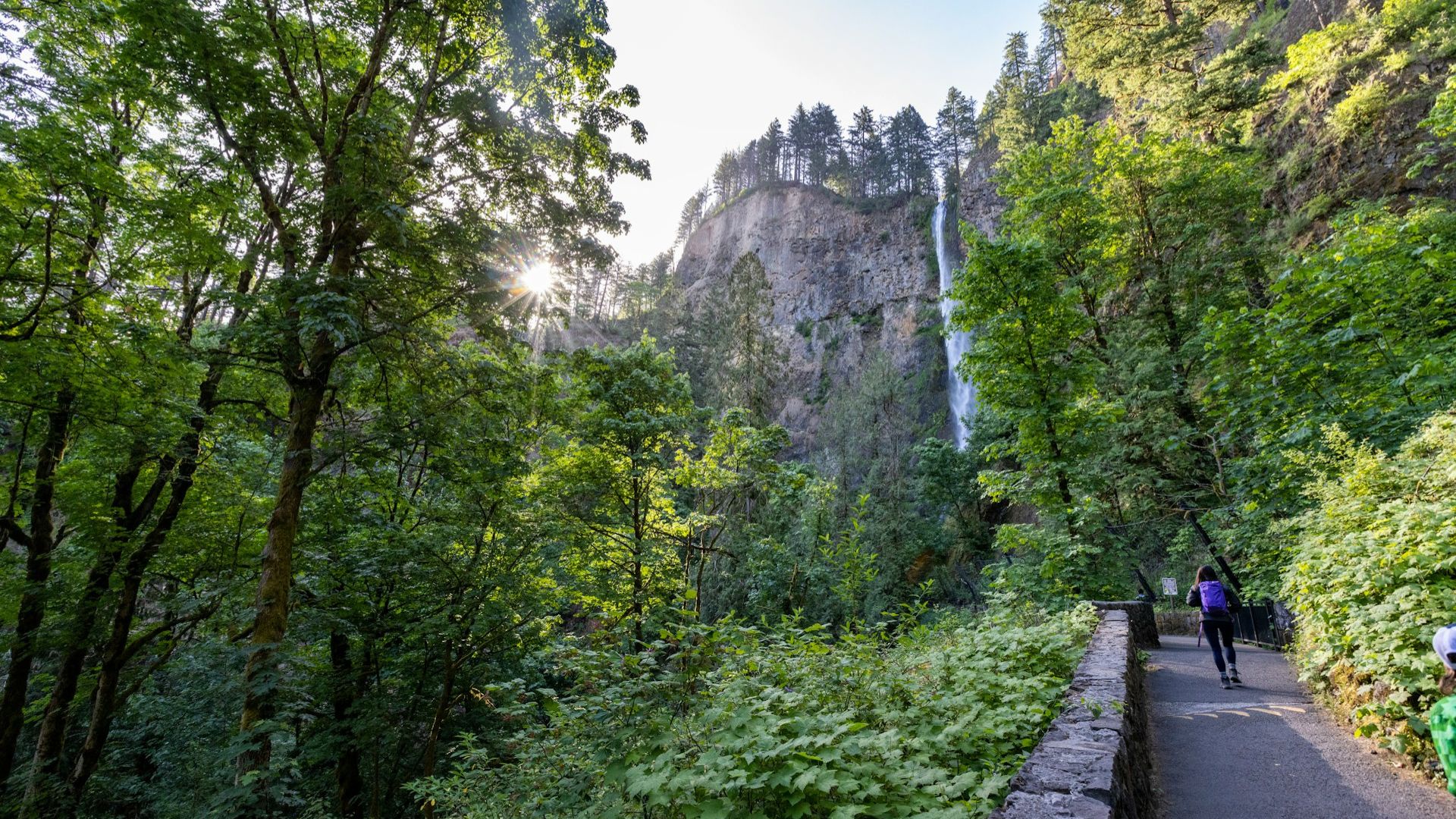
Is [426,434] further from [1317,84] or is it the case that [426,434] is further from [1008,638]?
[1317,84]

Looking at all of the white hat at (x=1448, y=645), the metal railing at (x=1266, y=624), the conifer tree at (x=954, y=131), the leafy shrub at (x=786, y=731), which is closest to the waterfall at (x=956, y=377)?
the conifer tree at (x=954, y=131)

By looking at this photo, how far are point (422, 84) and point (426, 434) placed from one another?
4.54 meters

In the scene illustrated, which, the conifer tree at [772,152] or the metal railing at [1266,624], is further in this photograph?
the conifer tree at [772,152]

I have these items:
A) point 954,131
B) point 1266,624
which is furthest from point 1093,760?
point 954,131

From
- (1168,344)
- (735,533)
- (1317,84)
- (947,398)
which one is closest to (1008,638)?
(1168,344)

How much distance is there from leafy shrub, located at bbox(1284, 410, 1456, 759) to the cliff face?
115ft

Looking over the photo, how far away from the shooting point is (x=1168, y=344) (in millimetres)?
12773

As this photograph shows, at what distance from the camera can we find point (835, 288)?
5147 centimetres

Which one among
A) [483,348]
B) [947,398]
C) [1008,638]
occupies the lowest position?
[1008,638]

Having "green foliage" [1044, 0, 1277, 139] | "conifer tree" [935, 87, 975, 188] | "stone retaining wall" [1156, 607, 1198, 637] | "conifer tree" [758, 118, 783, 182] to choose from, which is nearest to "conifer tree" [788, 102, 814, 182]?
"conifer tree" [758, 118, 783, 182]

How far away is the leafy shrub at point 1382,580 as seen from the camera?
11.4 feet

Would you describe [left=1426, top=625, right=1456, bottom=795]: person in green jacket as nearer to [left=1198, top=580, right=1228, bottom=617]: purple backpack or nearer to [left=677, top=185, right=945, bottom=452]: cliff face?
[left=1198, top=580, right=1228, bottom=617]: purple backpack

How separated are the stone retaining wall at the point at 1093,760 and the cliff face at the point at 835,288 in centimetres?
3664

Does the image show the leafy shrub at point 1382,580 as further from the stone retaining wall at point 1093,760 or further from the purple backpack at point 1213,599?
the stone retaining wall at point 1093,760
